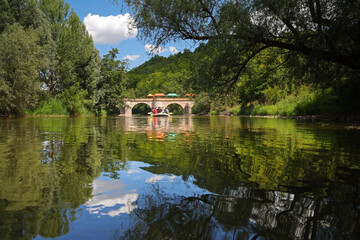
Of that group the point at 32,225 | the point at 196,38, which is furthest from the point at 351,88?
the point at 32,225

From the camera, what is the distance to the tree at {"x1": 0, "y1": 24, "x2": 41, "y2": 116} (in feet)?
70.2

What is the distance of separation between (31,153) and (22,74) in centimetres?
2126

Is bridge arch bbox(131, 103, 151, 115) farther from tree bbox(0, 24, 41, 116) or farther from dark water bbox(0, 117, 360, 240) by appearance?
dark water bbox(0, 117, 360, 240)

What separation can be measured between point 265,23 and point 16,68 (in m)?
21.3

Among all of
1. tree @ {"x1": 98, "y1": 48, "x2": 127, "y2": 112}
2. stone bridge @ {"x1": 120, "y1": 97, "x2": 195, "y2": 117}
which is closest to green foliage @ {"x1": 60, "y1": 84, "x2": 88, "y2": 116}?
tree @ {"x1": 98, "y1": 48, "x2": 127, "y2": 112}

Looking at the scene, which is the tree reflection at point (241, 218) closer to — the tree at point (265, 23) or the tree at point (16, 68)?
the tree at point (265, 23)

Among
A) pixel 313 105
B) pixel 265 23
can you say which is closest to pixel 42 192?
pixel 265 23

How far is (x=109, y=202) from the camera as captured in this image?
1.83 m

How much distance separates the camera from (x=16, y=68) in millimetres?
21891

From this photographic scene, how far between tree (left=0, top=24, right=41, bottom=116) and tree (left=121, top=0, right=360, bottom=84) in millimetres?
17420

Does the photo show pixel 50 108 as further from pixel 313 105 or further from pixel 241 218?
pixel 241 218

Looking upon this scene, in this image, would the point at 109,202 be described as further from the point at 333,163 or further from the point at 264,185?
the point at 333,163

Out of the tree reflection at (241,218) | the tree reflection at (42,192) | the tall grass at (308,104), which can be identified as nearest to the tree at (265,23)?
the tree reflection at (42,192)

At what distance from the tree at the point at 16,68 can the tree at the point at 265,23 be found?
17420mm
